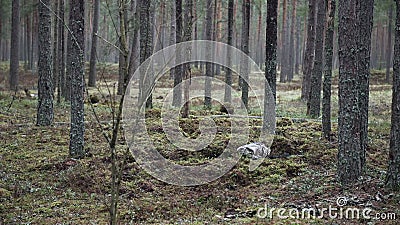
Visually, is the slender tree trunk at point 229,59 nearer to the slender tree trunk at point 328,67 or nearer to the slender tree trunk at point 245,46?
the slender tree trunk at point 245,46

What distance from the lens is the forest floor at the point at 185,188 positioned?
22.8 feet

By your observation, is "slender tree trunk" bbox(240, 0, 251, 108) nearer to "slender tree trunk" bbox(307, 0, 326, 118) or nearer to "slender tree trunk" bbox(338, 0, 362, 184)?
"slender tree trunk" bbox(307, 0, 326, 118)

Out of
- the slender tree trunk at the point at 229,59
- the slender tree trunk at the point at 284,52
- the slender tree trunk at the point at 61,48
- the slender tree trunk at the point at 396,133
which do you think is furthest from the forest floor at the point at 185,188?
the slender tree trunk at the point at 284,52

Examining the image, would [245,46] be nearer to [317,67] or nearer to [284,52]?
[317,67]

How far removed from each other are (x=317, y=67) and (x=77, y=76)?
9.34 m

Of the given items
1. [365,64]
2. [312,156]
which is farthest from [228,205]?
[365,64]

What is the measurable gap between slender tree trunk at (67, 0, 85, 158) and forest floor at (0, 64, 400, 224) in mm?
400

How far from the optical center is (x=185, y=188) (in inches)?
352

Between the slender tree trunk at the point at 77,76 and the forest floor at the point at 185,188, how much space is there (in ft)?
1.31

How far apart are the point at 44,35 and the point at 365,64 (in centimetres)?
951

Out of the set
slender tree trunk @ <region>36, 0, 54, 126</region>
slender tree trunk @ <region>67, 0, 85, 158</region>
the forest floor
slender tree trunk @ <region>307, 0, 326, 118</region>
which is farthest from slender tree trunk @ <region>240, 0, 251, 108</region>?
slender tree trunk @ <region>67, 0, 85, 158</region>

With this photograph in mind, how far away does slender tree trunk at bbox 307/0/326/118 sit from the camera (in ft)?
53.3

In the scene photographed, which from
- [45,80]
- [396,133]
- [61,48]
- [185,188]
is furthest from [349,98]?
[61,48]

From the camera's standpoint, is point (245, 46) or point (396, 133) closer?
point (396, 133)
